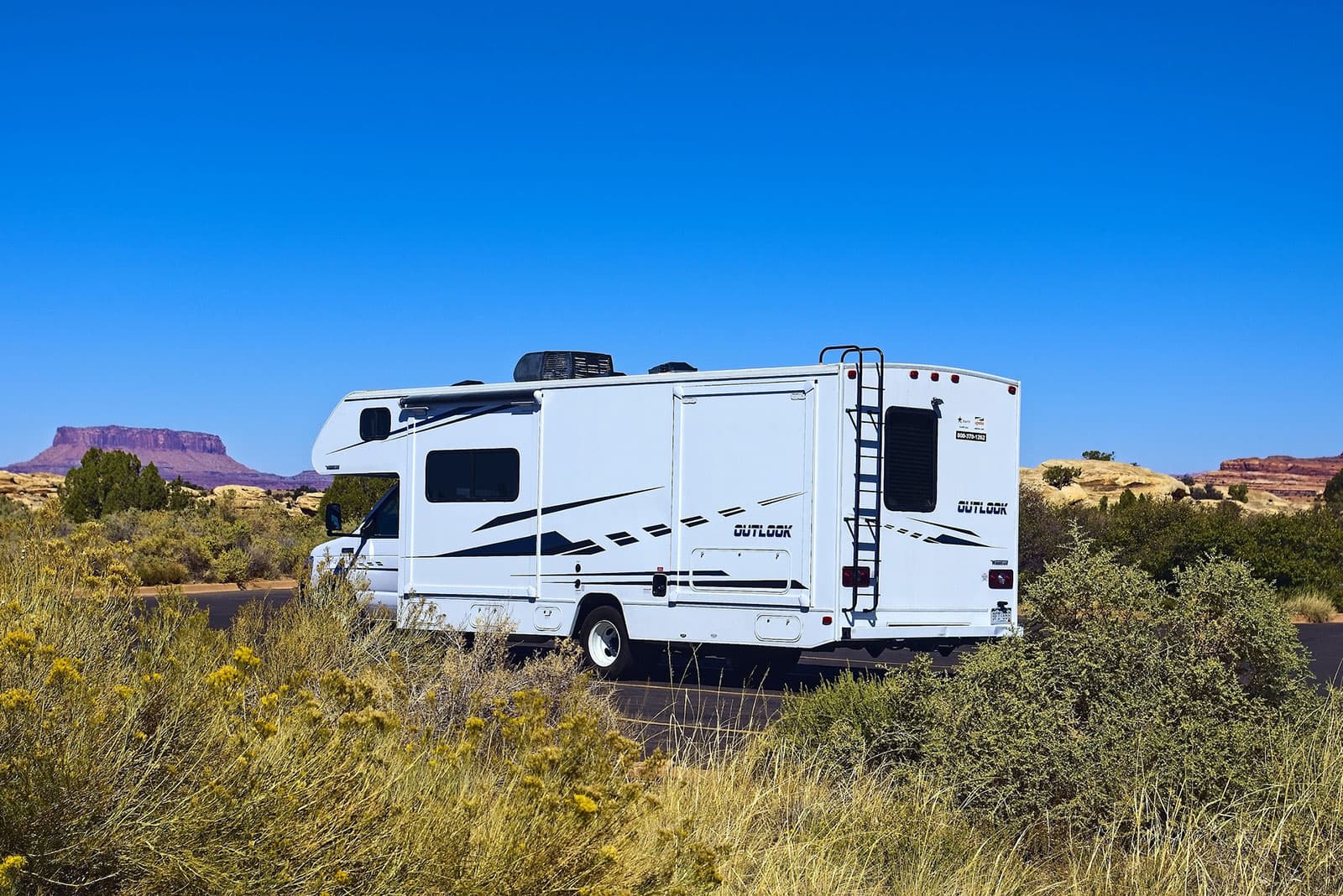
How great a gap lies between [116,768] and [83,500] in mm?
42073

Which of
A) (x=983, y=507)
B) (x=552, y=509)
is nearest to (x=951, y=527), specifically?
(x=983, y=507)

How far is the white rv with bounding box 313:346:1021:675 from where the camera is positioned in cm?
1234

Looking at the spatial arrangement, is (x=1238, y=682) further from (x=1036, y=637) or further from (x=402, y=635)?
(x=402, y=635)

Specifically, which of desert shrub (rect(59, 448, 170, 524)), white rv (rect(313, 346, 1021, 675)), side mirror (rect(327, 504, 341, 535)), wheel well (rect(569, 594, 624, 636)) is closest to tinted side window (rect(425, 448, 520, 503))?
white rv (rect(313, 346, 1021, 675))

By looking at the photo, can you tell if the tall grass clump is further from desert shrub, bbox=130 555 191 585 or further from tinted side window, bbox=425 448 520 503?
desert shrub, bbox=130 555 191 585

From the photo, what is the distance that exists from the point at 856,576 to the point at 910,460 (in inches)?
49.6

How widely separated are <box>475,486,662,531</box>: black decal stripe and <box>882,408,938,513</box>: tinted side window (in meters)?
2.29

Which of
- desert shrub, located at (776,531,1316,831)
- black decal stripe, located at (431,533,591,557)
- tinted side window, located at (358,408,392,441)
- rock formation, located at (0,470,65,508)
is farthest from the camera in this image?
rock formation, located at (0,470,65,508)

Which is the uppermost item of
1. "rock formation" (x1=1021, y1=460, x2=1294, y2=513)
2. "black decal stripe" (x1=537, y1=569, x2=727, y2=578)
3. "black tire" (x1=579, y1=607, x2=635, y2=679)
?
"rock formation" (x1=1021, y1=460, x2=1294, y2=513)

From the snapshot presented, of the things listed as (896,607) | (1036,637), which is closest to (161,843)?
(1036,637)

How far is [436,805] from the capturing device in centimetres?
437

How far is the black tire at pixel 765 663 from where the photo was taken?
13.5 metres

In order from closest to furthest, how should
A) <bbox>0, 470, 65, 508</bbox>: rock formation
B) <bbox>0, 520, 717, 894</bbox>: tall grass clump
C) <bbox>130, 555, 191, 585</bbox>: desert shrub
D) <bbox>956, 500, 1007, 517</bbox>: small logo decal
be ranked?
<bbox>0, 520, 717, 894</bbox>: tall grass clump, <bbox>956, 500, 1007, 517</bbox>: small logo decal, <bbox>130, 555, 191, 585</bbox>: desert shrub, <bbox>0, 470, 65, 508</bbox>: rock formation

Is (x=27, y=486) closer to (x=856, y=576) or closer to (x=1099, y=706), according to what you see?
(x=856, y=576)
